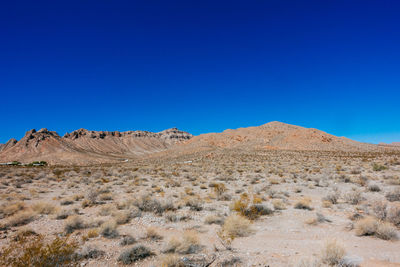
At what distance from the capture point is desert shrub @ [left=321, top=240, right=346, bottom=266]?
4146mm

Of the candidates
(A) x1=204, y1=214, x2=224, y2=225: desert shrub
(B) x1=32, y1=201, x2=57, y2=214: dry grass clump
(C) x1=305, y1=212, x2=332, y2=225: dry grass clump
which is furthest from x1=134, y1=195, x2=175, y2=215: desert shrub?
(C) x1=305, y1=212, x2=332, y2=225: dry grass clump

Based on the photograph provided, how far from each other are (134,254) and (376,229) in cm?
635

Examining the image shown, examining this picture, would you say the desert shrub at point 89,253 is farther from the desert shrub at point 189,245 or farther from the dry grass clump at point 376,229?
the dry grass clump at point 376,229

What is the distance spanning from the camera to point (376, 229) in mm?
5492

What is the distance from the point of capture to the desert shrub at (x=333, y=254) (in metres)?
4.15

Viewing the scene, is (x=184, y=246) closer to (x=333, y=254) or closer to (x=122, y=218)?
(x=122, y=218)

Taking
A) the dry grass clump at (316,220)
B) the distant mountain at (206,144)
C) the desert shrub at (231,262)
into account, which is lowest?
the desert shrub at (231,262)

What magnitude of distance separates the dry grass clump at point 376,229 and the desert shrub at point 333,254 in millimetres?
1897

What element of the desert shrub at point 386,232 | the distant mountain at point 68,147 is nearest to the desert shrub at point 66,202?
the desert shrub at point 386,232

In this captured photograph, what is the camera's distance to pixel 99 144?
145 m

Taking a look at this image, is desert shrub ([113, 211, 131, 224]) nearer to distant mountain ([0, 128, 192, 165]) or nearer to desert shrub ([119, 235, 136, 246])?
desert shrub ([119, 235, 136, 246])

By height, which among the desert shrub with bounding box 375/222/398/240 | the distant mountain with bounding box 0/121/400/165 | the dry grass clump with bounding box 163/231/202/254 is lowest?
the dry grass clump with bounding box 163/231/202/254

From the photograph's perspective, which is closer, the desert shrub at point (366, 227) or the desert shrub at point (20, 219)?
the desert shrub at point (366, 227)

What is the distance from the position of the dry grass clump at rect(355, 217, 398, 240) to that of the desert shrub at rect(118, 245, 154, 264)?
5702 millimetres
